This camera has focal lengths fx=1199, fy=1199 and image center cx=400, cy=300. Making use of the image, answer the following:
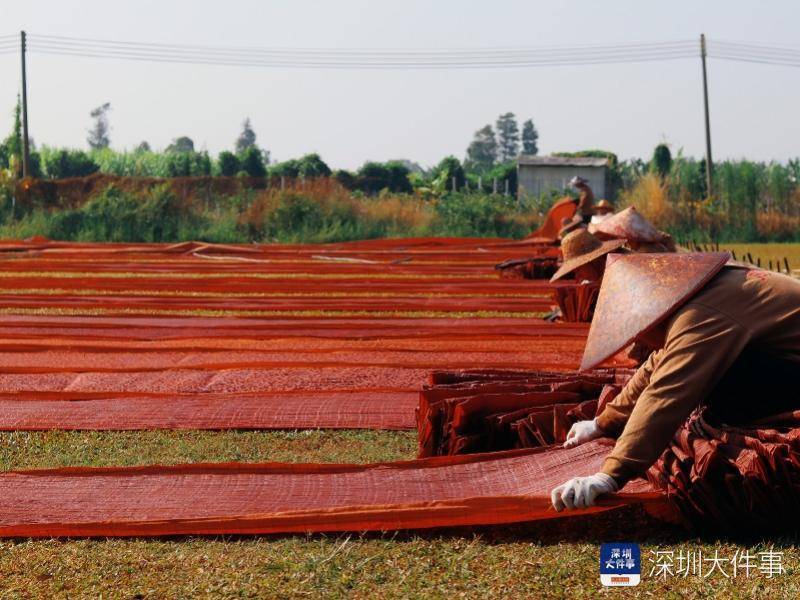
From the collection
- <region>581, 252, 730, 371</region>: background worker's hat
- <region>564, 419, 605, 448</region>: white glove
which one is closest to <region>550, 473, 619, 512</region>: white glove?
<region>581, 252, 730, 371</region>: background worker's hat

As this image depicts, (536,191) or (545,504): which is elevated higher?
(536,191)

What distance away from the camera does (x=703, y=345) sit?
149 inches

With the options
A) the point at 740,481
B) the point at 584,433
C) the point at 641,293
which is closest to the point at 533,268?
the point at 584,433

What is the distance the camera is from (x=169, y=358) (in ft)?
27.3

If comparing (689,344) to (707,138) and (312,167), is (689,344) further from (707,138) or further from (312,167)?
(312,167)

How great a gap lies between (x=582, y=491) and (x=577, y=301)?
6.27 meters

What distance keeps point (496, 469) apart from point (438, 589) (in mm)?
1118

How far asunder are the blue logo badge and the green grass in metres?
0.03

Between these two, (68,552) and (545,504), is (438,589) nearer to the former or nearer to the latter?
(545,504)

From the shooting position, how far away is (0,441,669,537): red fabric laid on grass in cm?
407

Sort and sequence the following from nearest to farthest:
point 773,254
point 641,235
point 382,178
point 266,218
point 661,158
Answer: point 641,235 < point 773,254 < point 266,218 < point 661,158 < point 382,178

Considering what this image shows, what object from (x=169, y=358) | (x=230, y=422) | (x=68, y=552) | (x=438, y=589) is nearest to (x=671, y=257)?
(x=438, y=589)

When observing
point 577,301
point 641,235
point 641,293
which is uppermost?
point 641,235

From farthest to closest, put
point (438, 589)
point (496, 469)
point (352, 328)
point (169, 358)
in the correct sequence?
point (352, 328), point (169, 358), point (496, 469), point (438, 589)
